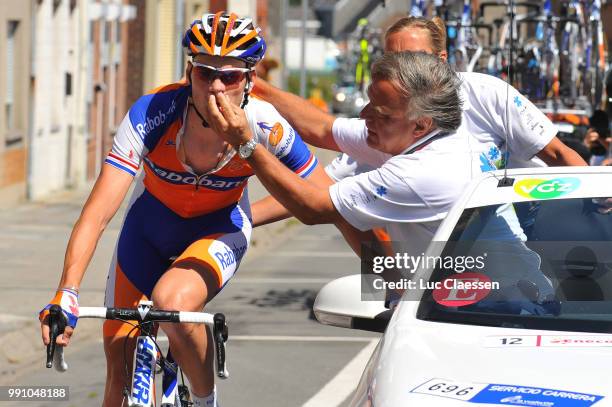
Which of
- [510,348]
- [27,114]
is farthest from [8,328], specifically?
[27,114]

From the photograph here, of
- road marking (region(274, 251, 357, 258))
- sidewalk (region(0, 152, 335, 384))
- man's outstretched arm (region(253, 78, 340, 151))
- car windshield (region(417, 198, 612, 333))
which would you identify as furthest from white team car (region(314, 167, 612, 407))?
road marking (region(274, 251, 357, 258))

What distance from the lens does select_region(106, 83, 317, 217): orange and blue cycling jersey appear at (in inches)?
209

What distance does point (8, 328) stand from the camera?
1056 centimetres

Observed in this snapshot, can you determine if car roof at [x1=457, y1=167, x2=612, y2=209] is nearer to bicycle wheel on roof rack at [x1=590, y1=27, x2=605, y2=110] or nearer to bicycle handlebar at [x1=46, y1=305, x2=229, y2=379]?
bicycle handlebar at [x1=46, y1=305, x2=229, y2=379]

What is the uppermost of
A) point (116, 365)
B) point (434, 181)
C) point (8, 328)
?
point (434, 181)

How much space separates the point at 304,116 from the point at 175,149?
83cm

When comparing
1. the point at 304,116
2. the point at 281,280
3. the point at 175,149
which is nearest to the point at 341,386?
the point at 304,116

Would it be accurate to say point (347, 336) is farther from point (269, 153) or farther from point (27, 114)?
point (27, 114)

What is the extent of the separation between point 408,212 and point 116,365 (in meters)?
1.34

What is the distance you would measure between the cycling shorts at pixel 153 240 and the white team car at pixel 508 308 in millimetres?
683

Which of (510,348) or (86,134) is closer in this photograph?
(510,348)

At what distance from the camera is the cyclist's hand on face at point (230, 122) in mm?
4812

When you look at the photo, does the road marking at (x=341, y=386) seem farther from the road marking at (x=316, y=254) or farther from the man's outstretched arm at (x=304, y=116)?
the road marking at (x=316, y=254)

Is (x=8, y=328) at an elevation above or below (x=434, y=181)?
below
